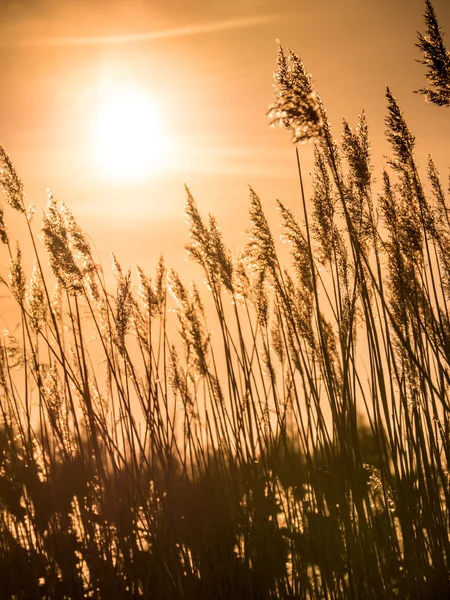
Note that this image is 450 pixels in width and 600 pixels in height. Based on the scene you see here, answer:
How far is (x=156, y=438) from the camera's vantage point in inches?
128

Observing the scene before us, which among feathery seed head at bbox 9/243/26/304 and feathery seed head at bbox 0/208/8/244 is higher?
feathery seed head at bbox 0/208/8/244

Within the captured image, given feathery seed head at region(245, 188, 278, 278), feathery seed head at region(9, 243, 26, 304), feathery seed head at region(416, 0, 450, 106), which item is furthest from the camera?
feathery seed head at region(9, 243, 26, 304)

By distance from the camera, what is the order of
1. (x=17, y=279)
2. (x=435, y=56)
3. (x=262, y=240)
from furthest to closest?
1. (x=17, y=279)
2. (x=262, y=240)
3. (x=435, y=56)

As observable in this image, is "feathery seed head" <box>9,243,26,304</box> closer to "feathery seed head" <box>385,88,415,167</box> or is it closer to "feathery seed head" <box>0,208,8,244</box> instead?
"feathery seed head" <box>0,208,8,244</box>

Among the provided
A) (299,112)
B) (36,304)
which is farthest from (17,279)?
(299,112)

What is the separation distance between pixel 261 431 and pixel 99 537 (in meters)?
1.17

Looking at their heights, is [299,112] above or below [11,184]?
below

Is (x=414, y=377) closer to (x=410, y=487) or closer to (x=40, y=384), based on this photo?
(x=410, y=487)

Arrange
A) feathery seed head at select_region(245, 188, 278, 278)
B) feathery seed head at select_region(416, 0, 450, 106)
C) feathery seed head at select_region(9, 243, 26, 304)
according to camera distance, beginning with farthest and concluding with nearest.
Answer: feathery seed head at select_region(9, 243, 26, 304), feathery seed head at select_region(245, 188, 278, 278), feathery seed head at select_region(416, 0, 450, 106)

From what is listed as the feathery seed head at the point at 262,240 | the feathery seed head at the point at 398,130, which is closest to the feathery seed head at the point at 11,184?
the feathery seed head at the point at 262,240

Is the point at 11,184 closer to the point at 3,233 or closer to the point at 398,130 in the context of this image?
the point at 3,233

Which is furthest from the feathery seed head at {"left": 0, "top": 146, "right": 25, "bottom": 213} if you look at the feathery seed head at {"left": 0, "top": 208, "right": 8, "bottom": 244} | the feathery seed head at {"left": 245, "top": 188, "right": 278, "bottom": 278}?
the feathery seed head at {"left": 245, "top": 188, "right": 278, "bottom": 278}

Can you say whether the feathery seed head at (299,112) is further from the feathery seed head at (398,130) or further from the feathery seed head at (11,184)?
the feathery seed head at (11,184)

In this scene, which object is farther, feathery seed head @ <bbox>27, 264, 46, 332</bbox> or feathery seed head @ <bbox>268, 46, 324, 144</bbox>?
feathery seed head @ <bbox>27, 264, 46, 332</bbox>
